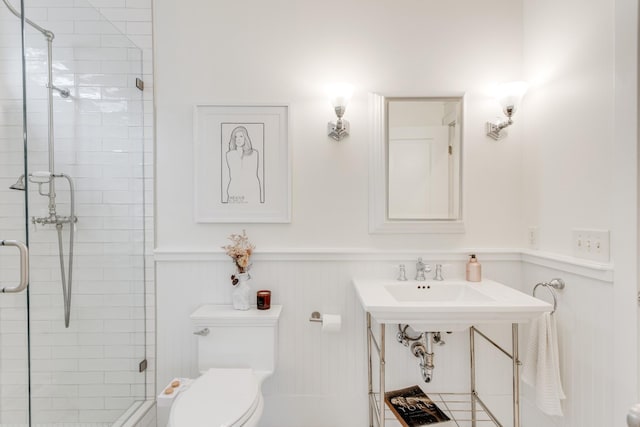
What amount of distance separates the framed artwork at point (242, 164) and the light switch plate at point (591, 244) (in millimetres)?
1372

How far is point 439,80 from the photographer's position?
1834 millimetres

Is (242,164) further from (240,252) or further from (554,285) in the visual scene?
(554,285)

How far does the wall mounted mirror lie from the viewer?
181cm

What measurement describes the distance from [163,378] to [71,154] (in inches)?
50.7

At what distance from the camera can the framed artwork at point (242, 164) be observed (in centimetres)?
181

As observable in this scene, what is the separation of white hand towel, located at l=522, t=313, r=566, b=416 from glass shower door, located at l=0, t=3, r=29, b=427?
2187 millimetres

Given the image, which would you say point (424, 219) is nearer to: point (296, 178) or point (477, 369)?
point (296, 178)

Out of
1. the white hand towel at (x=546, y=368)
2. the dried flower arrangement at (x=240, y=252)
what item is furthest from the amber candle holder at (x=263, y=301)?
the white hand towel at (x=546, y=368)

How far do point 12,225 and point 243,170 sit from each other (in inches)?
39.8

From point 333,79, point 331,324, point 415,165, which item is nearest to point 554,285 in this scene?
point 415,165

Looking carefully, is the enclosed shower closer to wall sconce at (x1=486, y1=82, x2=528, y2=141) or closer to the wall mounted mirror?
the wall mounted mirror

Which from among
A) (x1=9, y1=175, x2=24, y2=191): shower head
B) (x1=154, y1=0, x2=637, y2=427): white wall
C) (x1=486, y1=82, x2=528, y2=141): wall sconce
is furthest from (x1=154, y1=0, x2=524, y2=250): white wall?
(x1=9, y1=175, x2=24, y2=191): shower head

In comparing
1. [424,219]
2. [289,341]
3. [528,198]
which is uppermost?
[528,198]

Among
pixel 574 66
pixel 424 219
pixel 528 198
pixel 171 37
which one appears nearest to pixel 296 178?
pixel 424 219
